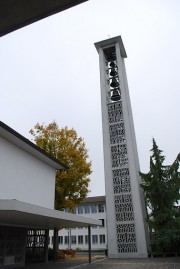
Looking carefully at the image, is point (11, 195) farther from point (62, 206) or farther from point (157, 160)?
point (157, 160)

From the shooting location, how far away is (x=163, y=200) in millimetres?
23406

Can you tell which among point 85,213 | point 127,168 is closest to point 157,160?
point 127,168

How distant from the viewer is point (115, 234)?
2345cm

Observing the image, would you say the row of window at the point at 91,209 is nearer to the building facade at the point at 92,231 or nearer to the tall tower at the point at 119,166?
the building facade at the point at 92,231

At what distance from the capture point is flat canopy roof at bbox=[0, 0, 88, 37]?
2.49 m

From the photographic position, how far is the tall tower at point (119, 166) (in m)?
23.0

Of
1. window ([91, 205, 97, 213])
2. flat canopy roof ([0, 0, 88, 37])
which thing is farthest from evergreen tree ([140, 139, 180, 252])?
flat canopy roof ([0, 0, 88, 37])

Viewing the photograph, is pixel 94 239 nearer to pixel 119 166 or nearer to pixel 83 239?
pixel 83 239

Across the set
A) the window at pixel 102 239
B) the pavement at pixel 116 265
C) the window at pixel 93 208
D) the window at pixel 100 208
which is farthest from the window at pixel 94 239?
the pavement at pixel 116 265

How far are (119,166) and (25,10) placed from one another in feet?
77.6

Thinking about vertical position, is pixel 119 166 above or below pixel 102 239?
above

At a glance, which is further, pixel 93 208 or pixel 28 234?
pixel 93 208

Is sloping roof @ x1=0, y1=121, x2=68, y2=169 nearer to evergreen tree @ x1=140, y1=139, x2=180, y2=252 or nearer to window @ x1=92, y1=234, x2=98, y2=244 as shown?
evergreen tree @ x1=140, y1=139, x2=180, y2=252

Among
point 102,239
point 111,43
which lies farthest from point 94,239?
point 111,43
